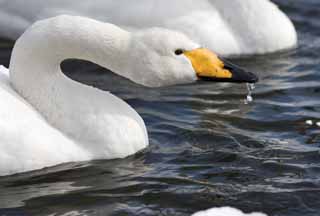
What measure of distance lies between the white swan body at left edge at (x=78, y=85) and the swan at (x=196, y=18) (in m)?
3.69

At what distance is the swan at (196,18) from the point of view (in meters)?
14.4

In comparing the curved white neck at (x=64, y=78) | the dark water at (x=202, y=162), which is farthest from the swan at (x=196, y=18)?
the curved white neck at (x=64, y=78)

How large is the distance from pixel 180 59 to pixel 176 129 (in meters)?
1.56

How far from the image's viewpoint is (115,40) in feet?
33.9

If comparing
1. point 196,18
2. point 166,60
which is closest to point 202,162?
point 166,60

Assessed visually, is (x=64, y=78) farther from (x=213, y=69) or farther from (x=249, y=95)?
(x=249, y=95)

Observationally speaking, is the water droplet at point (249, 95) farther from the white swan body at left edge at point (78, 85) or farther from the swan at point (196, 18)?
the white swan body at left edge at point (78, 85)

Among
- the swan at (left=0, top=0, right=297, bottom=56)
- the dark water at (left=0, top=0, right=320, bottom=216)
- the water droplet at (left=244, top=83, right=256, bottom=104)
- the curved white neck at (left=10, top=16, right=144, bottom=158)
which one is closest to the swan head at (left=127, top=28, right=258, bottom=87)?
the curved white neck at (left=10, top=16, right=144, bottom=158)

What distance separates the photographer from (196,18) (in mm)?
14531

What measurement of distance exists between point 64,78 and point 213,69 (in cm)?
133

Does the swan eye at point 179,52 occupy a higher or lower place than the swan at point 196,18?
lower

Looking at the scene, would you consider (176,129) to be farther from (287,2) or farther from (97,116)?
(287,2)

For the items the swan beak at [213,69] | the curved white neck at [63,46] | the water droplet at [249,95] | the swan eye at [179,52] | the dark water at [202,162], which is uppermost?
the curved white neck at [63,46]

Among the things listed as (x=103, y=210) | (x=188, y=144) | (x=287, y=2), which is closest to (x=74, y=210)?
(x=103, y=210)
